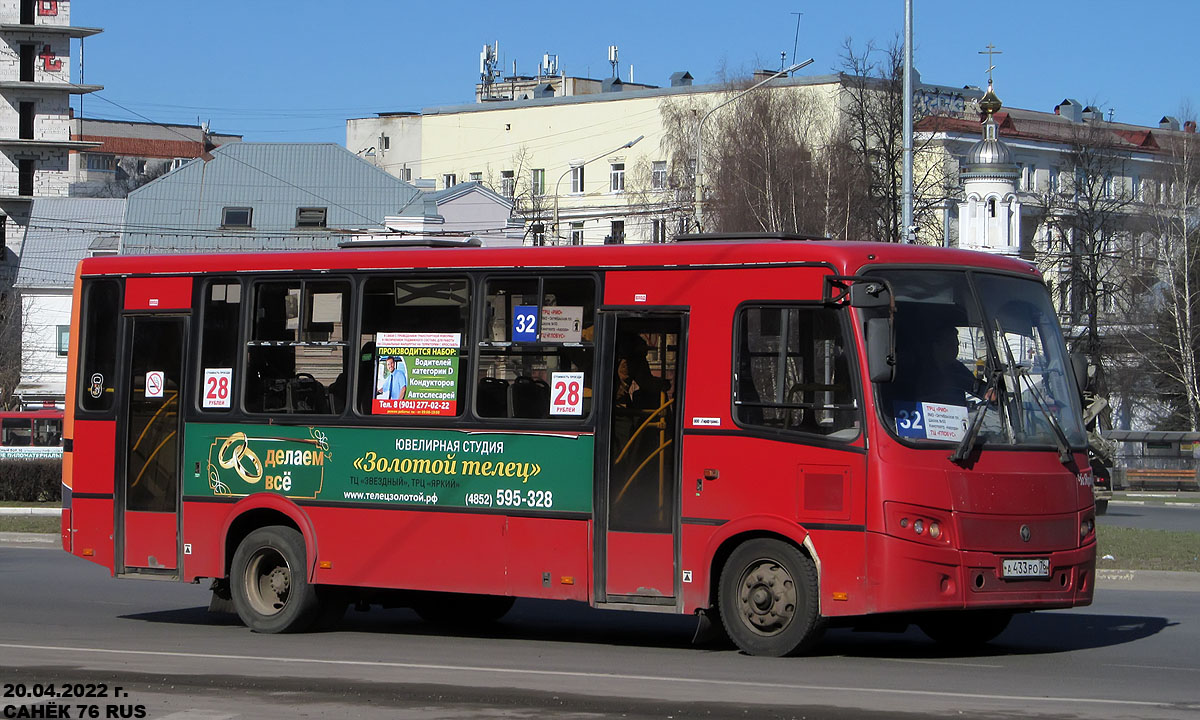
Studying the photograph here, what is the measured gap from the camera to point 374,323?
13680mm

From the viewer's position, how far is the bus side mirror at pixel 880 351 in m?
11.2

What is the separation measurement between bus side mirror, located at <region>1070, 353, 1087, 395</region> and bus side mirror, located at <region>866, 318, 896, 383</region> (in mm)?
1995

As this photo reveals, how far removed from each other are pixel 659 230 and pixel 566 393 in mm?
65396

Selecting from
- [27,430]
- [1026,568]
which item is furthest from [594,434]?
[27,430]

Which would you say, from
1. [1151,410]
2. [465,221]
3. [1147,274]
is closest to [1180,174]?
[1147,274]

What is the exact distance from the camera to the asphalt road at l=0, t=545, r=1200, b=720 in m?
9.68

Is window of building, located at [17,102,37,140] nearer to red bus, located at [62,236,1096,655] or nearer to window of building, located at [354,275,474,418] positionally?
red bus, located at [62,236,1096,655]

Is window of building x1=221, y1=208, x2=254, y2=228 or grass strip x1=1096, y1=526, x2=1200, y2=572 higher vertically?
window of building x1=221, y1=208, x2=254, y2=228

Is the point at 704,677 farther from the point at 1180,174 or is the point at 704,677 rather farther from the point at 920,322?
the point at 1180,174

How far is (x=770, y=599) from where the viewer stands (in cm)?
1187

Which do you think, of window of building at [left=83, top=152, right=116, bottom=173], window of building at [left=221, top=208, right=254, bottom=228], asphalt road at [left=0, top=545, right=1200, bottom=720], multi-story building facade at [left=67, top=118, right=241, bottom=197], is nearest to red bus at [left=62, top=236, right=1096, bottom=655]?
asphalt road at [left=0, top=545, right=1200, bottom=720]

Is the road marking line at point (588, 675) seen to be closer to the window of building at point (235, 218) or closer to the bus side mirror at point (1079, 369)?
the bus side mirror at point (1079, 369)

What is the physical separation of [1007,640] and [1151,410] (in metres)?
62.6

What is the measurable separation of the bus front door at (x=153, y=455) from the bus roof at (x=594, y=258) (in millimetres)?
721
